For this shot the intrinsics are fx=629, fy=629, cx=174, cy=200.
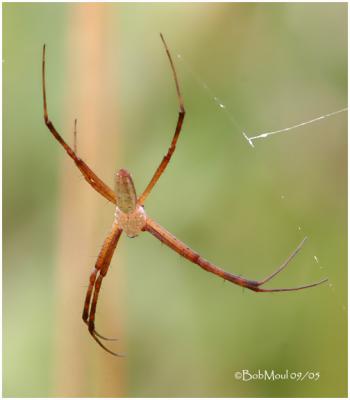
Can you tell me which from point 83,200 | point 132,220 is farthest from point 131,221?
point 83,200

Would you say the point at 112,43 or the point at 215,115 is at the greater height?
the point at 112,43

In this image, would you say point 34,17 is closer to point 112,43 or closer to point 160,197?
point 112,43

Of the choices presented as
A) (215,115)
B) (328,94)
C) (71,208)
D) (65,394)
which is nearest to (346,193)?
(328,94)

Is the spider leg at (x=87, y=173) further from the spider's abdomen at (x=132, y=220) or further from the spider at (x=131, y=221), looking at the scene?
the spider's abdomen at (x=132, y=220)

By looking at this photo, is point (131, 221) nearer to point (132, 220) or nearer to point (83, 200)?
point (132, 220)

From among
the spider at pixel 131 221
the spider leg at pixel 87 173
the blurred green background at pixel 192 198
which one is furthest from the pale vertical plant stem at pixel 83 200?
the spider leg at pixel 87 173

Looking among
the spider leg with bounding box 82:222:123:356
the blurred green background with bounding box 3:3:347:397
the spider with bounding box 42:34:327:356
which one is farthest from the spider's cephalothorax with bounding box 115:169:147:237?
the blurred green background with bounding box 3:3:347:397

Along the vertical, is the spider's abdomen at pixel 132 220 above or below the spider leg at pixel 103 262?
above
